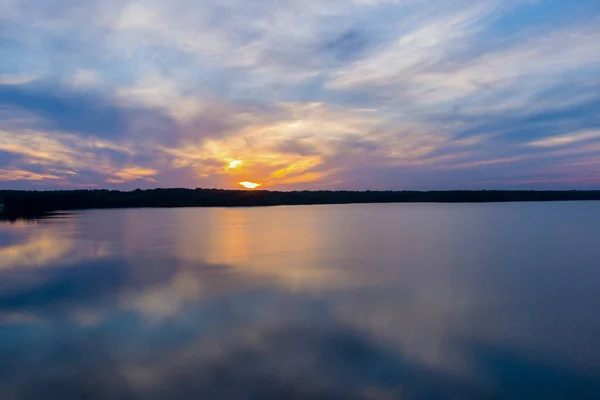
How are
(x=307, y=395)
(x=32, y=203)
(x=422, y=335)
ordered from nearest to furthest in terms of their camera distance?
(x=307, y=395) → (x=422, y=335) → (x=32, y=203)

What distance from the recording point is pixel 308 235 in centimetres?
2417

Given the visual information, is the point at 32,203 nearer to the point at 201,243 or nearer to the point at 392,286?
the point at 201,243

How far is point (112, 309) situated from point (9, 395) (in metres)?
3.65

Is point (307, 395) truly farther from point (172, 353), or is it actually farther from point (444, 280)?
point (444, 280)

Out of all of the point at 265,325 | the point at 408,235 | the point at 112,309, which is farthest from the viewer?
the point at 408,235

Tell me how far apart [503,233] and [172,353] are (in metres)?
20.7

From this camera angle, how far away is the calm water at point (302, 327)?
5500 mm

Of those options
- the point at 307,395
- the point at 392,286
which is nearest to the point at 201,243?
the point at 392,286

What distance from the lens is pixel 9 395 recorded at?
5266mm

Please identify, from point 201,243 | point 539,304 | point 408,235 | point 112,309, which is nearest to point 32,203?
point 201,243

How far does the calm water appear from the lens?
550 cm

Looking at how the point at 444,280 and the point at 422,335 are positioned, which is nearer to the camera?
the point at 422,335

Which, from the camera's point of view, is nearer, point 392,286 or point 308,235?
point 392,286

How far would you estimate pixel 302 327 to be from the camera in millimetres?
7578
